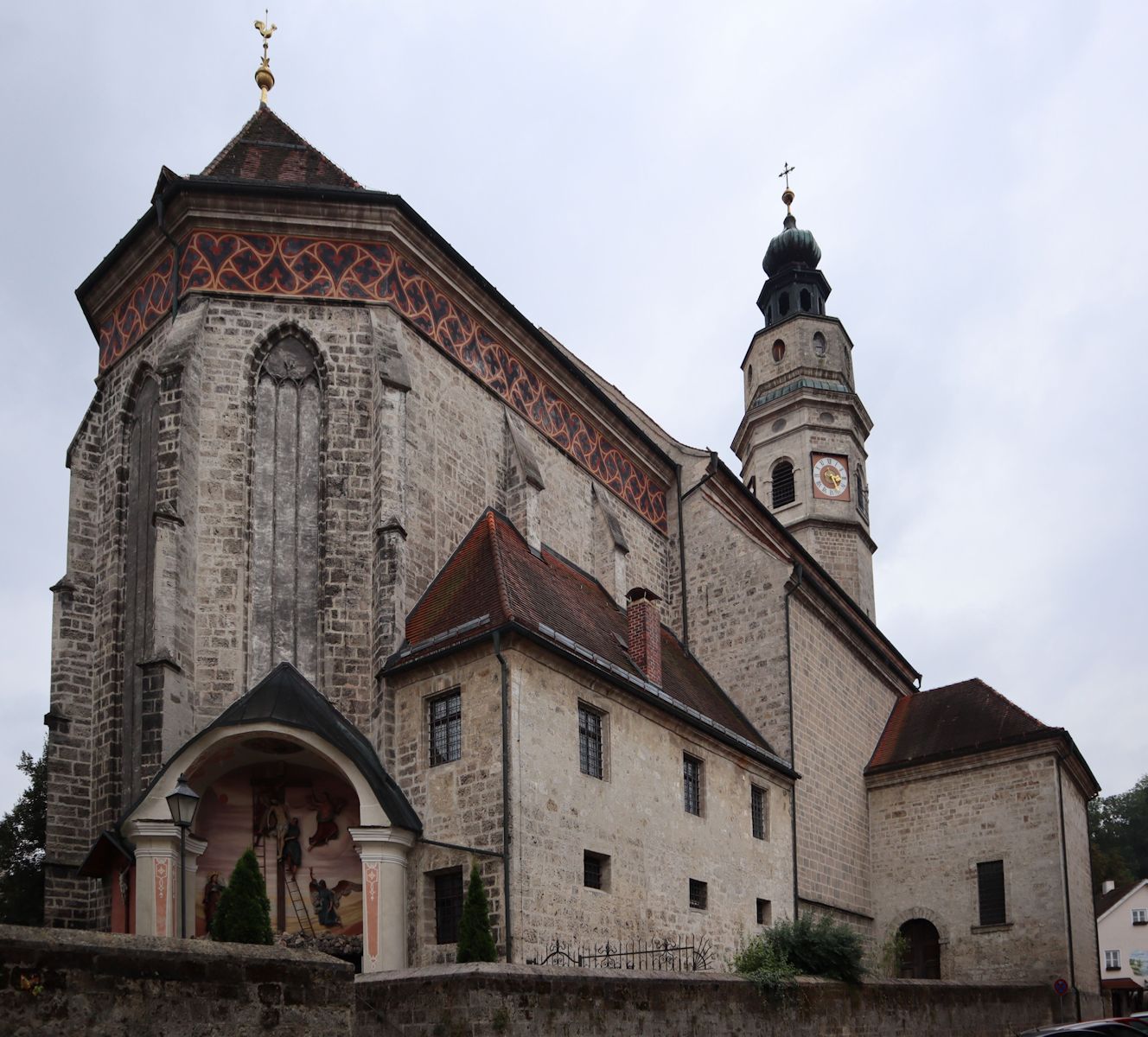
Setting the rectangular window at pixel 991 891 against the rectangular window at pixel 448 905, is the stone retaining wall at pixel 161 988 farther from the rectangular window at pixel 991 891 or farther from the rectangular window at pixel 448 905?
the rectangular window at pixel 991 891

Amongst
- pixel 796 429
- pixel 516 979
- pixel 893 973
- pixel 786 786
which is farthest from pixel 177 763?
pixel 796 429

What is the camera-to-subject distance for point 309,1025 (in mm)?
7594

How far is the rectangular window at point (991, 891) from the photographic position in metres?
28.7

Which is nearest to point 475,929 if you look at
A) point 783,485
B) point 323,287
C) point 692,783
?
point 692,783

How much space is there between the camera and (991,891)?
28.9m

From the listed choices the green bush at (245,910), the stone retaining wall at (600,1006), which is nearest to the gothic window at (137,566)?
the green bush at (245,910)

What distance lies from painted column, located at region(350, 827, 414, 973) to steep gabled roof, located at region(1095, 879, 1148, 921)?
50453 millimetres

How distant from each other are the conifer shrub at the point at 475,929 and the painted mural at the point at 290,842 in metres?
2.40

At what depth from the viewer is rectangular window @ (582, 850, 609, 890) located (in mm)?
18016

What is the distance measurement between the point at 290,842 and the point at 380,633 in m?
3.31

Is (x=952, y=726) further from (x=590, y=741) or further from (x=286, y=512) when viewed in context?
(x=286, y=512)

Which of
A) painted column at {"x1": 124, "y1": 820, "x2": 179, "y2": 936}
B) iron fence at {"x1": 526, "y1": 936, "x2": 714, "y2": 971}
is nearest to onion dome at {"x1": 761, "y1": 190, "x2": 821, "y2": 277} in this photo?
iron fence at {"x1": 526, "y1": 936, "x2": 714, "y2": 971}

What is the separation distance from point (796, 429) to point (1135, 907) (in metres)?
31.8

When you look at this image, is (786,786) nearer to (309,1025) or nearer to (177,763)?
(177,763)
